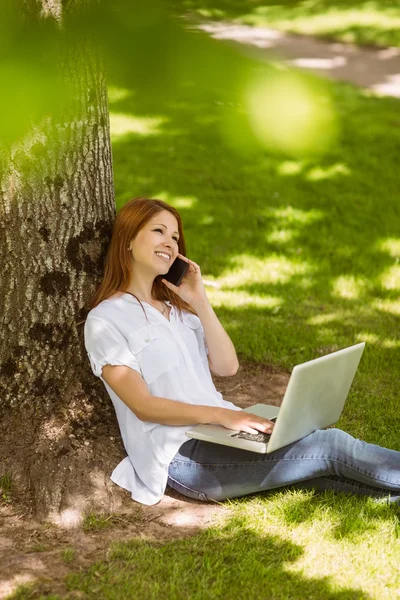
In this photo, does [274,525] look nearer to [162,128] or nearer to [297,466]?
[297,466]

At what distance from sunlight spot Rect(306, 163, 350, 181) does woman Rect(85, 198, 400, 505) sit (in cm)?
452

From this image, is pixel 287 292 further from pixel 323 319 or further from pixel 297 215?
pixel 297 215

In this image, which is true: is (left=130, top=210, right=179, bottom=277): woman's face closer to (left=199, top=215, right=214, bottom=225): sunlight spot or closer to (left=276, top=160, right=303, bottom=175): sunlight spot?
(left=199, top=215, right=214, bottom=225): sunlight spot

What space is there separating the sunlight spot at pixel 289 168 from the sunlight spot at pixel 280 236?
1075 millimetres

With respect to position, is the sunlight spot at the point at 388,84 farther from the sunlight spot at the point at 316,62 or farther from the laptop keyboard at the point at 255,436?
the laptop keyboard at the point at 255,436

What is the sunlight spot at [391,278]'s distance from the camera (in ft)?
20.7

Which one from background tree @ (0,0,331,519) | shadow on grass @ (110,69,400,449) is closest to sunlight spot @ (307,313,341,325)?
shadow on grass @ (110,69,400,449)

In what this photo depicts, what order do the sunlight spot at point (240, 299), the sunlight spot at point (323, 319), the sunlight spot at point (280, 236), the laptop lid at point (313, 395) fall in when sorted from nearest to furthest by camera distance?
the laptop lid at point (313, 395), the sunlight spot at point (323, 319), the sunlight spot at point (240, 299), the sunlight spot at point (280, 236)

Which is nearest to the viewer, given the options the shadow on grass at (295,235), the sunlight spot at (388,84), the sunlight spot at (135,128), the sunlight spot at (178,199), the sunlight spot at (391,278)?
the sunlight spot at (388,84)

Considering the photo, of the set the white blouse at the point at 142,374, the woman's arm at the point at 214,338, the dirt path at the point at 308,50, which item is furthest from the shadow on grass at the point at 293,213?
the dirt path at the point at 308,50

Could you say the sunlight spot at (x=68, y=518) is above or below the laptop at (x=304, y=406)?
below

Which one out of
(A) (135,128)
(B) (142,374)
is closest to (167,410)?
(B) (142,374)

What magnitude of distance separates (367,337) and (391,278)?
114 centimetres

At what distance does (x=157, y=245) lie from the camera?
347 cm
